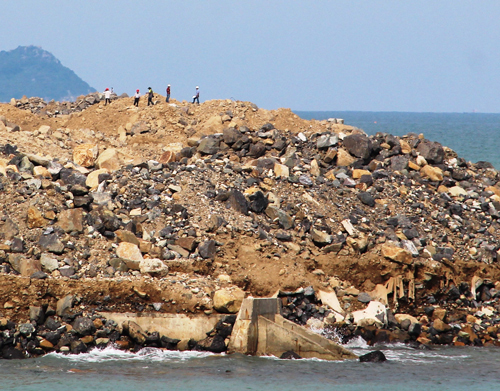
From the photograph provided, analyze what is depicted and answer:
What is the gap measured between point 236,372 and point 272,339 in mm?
1834

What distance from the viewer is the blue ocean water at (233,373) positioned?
13391mm

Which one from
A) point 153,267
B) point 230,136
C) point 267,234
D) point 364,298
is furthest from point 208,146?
point 364,298

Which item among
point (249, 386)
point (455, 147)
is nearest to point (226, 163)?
point (249, 386)

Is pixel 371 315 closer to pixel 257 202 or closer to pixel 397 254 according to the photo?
pixel 397 254

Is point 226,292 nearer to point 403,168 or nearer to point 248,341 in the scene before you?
point 248,341

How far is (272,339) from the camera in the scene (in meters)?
16.0

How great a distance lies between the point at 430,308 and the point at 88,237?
10.1 metres

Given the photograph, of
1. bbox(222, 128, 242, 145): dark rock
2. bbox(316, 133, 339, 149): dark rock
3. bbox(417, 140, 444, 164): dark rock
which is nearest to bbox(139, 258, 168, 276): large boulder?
bbox(222, 128, 242, 145): dark rock

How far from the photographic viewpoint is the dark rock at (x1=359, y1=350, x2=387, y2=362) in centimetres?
1556

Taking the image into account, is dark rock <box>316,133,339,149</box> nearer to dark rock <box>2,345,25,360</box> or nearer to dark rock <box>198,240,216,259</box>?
dark rock <box>198,240,216,259</box>

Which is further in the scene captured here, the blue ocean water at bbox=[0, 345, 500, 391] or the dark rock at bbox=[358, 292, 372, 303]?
the dark rock at bbox=[358, 292, 372, 303]

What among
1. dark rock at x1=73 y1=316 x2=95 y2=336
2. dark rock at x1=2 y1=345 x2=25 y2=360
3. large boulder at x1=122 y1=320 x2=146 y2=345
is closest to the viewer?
dark rock at x1=2 y1=345 x2=25 y2=360

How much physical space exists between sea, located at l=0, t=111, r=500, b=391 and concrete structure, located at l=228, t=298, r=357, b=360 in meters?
0.32

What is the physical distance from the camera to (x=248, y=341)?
15711mm
